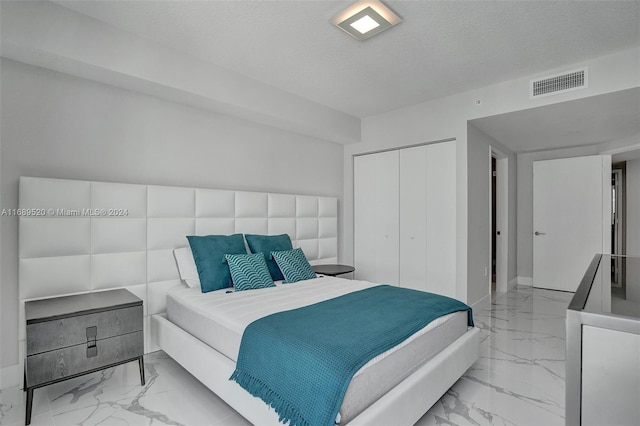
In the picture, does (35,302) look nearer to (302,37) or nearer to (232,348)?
(232,348)

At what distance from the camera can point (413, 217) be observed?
4.31 m

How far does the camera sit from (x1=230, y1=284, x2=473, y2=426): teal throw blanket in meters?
1.44

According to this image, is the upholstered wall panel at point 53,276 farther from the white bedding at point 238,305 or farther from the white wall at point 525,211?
the white wall at point 525,211

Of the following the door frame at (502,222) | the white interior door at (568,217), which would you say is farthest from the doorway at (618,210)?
the door frame at (502,222)

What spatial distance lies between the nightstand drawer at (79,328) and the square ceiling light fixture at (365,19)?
8.22 ft

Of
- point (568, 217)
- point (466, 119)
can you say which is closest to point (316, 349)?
point (466, 119)

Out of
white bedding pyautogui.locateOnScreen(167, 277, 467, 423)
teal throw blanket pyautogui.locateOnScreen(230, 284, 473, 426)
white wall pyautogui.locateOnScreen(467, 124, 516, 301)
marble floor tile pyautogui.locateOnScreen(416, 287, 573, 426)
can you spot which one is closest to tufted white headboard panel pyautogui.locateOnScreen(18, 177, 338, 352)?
white bedding pyautogui.locateOnScreen(167, 277, 467, 423)

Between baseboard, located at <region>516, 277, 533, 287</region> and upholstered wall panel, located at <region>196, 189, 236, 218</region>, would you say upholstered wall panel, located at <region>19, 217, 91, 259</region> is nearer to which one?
upholstered wall panel, located at <region>196, 189, 236, 218</region>

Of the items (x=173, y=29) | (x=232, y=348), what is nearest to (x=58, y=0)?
(x=173, y=29)

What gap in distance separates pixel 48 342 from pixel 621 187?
7.82 meters

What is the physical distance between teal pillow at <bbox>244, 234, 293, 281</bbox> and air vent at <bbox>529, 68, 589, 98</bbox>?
2.97m

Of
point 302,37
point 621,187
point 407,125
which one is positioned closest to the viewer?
point 302,37

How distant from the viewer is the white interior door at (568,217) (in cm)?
495

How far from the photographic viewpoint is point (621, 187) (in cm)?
566
